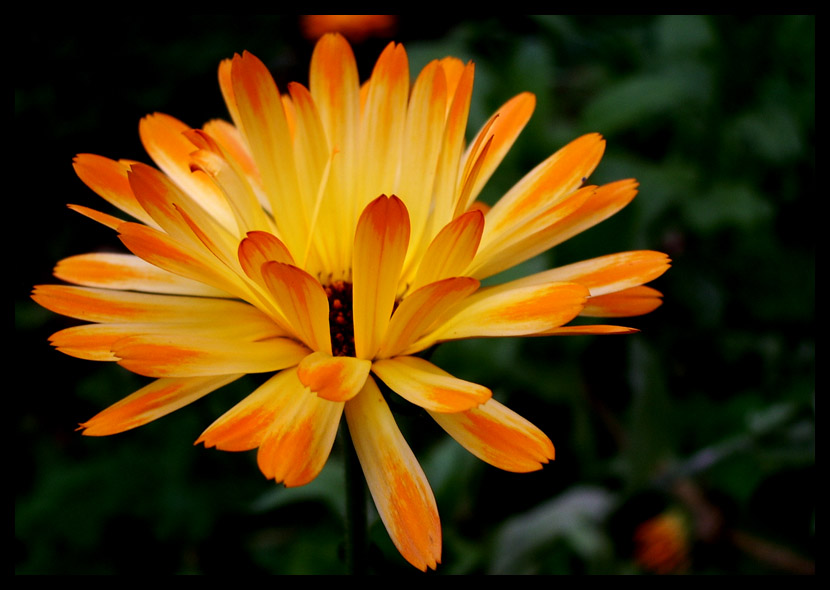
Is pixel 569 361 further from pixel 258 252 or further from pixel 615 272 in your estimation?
pixel 258 252

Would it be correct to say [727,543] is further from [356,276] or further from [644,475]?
[356,276]

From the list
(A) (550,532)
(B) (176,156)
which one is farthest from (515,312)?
(A) (550,532)

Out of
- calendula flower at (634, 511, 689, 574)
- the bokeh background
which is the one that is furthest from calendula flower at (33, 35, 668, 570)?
calendula flower at (634, 511, 689, 574)

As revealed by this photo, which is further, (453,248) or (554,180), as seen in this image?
(554,180)

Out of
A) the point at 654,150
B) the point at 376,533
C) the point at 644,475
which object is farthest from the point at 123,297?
the point at 654,150

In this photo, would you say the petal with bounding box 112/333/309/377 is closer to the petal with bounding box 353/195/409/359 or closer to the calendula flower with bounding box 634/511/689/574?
the petal with bounding box 353/195/409/359

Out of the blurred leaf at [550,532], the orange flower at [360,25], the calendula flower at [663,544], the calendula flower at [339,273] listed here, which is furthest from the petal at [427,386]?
the orange flower at [360,25]

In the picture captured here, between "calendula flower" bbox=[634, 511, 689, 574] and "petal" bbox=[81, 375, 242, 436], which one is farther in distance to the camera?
"calendula flower" bbox=[634, 511, 689, 574]
